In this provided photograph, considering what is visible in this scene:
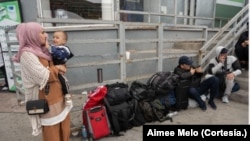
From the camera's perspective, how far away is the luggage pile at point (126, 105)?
9.20 ft

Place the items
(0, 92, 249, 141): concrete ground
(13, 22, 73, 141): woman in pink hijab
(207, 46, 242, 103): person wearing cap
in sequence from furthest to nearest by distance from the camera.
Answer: (207, 46, 242, 103): person wearing cap → (0, 92, 249, 141): concrete ground → (13, 22, 73, 141): woman in pink hijab

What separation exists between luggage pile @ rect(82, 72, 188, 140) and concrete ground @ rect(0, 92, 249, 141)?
0.15m

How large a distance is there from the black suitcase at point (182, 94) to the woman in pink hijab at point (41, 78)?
215 centimetres

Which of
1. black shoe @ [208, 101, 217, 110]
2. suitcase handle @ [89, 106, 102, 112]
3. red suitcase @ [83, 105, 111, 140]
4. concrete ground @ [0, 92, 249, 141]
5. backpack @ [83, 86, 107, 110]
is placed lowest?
concrete ground @ [0, 92, 249, 141]

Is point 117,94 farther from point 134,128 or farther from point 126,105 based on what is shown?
point 134,128

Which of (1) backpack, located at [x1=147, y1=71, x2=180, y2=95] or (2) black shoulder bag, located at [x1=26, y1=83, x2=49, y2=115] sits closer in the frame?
(2) black shoulder bag, located at [x1=26, y1=83, x2=49, y2=115]

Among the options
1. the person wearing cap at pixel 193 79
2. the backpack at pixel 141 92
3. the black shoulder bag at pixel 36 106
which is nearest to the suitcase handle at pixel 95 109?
the backpack at pixel 141 92

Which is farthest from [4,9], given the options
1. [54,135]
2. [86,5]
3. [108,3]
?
[54,135]

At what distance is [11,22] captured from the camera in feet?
15.6

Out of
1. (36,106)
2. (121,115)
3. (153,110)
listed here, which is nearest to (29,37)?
(36,106)

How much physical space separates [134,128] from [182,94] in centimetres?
116

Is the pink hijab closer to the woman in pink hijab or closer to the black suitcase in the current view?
the woman in pink hijab

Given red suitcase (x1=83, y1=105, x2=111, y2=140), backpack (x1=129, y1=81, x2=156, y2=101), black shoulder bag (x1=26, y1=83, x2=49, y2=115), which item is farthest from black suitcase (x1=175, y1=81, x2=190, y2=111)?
black shoulder bag (x1=26, y1=83, x2=49, y2=115)

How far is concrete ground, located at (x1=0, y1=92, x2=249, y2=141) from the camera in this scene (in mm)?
2997
